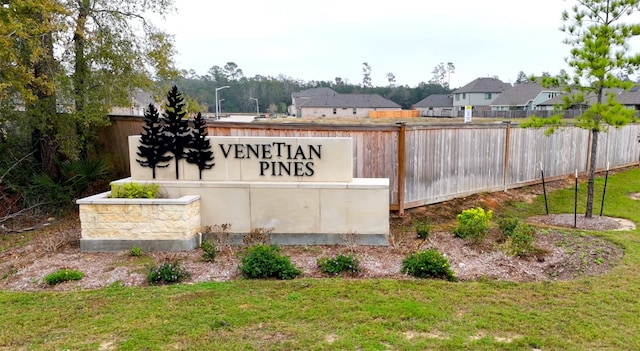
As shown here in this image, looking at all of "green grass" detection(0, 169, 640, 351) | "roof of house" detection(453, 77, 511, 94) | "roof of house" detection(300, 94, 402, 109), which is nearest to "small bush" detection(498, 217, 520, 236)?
"green grass" detection(0, 169, 640, 351)

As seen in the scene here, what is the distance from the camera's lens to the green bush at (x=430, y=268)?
527 centimetres

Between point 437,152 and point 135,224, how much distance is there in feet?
18.2

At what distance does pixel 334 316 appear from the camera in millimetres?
4172

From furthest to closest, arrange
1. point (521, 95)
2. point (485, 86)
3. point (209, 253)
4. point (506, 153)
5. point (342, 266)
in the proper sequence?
point (485, 86) < point (521, 95) < point (506, 153) < point (209, 253) < point (342, 266)

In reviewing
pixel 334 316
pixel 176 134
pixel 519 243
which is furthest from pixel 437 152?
pixel 334 316

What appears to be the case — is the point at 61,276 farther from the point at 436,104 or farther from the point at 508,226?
the point at 436,104

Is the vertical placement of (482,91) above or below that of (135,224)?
above

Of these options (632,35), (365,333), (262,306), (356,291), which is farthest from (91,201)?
(632,35)

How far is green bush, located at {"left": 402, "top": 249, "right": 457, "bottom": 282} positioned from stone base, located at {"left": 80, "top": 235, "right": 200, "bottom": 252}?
310cm

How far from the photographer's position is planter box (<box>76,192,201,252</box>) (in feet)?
21.3

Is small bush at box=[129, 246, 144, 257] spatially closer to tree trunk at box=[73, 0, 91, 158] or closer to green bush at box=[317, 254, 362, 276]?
green bush at box=[317, 254, 362, 276]

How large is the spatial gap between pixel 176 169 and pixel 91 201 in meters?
1.26

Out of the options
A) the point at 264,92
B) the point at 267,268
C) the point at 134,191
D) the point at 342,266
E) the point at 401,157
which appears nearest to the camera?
the point at 267,268

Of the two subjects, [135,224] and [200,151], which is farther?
[200,151]
